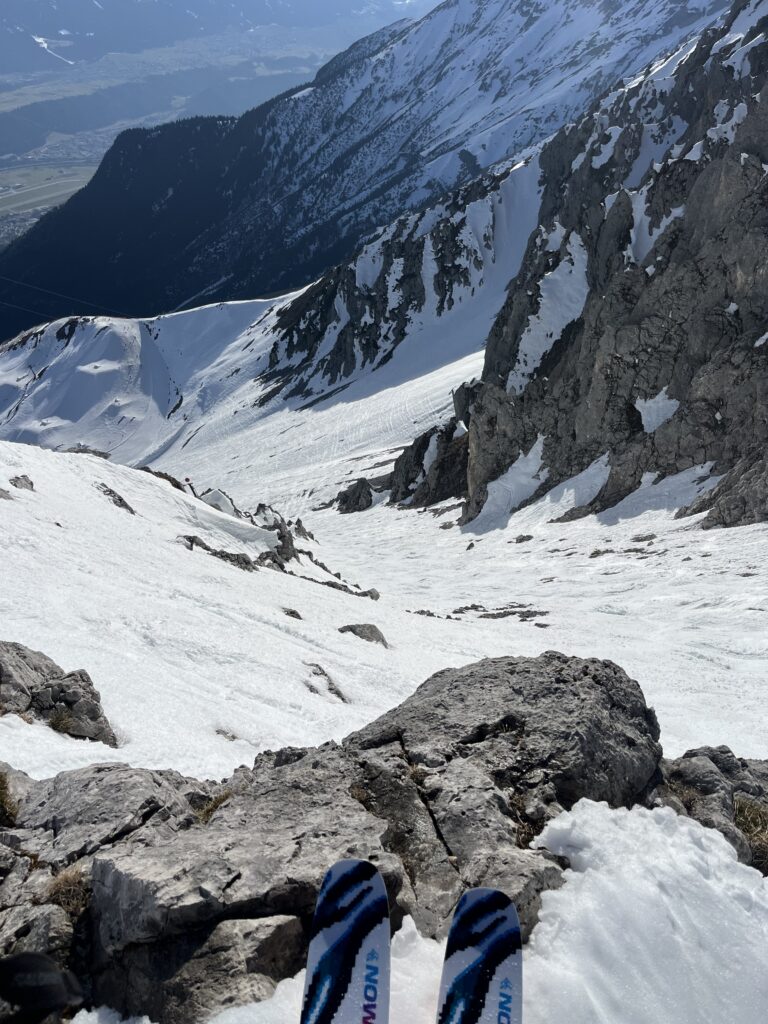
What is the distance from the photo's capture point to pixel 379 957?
5035 mm

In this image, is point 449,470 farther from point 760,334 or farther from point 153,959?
point 153,959

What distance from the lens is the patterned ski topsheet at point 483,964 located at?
15.7ft

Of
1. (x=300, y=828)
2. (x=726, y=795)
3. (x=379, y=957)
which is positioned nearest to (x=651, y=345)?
(x=726, y=795)

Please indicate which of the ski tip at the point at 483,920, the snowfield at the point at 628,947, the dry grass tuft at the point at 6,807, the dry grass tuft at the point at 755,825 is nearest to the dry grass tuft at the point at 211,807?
the dry grass tuft at the point at 6,807

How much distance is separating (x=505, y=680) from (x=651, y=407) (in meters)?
41.8

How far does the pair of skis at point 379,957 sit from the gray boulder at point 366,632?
47.0ft

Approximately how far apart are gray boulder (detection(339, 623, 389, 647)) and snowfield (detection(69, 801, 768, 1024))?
13485 mm

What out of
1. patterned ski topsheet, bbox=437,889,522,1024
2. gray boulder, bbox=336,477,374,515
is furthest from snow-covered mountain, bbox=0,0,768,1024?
gray boulder, bbox=336,477,374,515

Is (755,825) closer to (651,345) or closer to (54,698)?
(54,698)

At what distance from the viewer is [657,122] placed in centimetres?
10706

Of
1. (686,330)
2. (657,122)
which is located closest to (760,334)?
(686,330)

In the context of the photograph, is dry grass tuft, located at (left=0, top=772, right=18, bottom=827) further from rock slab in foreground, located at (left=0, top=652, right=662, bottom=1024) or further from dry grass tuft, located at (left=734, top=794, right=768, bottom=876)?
dry grass tuft, located at (left=734, top=794, right=768, bottom=876)

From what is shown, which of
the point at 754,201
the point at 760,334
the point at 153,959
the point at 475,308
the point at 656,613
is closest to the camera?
the point at 153,959

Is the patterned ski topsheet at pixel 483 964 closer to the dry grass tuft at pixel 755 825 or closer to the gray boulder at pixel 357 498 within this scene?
the dry grass tuft at pixel 755 825
